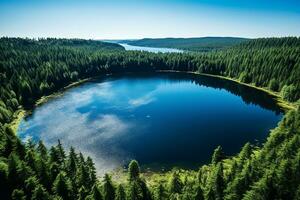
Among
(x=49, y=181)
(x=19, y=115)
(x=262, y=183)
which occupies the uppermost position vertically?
(x=262, y=183)

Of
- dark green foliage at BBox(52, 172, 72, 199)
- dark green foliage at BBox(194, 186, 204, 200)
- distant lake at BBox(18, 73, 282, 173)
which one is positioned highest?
dark green foliage at BBox(194, 186, 204, 200)

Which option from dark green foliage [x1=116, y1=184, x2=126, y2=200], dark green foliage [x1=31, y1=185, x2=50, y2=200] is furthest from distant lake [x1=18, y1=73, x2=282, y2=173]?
dark green foliage [x1=31, y1=185, x2=50, y2=200]

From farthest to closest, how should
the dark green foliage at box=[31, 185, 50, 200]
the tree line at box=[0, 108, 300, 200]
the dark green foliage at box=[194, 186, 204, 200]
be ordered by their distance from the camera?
the dark green foliage at box=[31, 185, 50, 200] < the dark green foliage at box=[194, 186, 204, 200] < the tree line at box=[0, 108, 300, 200]

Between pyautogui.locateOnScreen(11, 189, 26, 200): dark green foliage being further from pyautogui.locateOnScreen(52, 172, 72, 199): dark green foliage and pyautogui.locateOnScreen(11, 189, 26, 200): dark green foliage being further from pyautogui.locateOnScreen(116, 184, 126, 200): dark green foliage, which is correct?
pyautogui.locateOnScreen(116, 184, 126, 200): dark green foliage

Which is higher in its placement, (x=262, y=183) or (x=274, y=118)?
(x=262, y=183)

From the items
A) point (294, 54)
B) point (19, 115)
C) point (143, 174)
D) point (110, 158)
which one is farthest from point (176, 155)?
point (294, 54)

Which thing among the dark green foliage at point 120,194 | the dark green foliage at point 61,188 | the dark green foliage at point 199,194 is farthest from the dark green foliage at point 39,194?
the dark green foliage at point 199,194

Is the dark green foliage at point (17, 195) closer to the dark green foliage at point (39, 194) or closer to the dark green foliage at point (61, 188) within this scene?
the dark green foliage at point (39, 194)

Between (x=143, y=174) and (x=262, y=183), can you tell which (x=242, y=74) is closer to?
(x=143, y=174)
